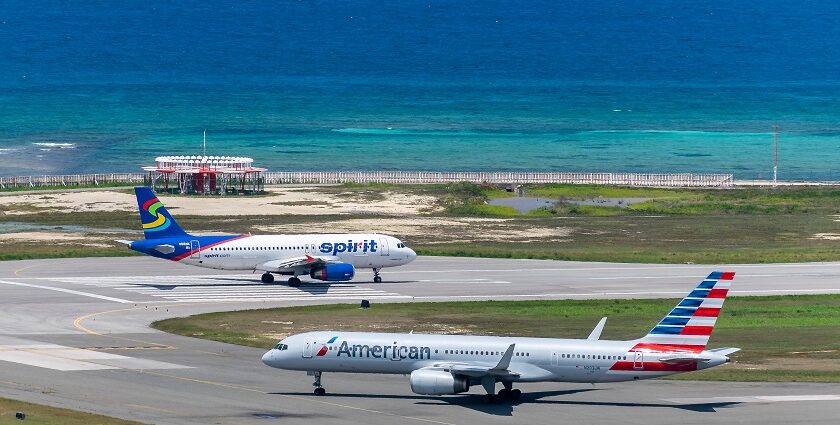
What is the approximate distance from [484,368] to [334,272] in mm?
45465

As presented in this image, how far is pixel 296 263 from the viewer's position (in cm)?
10975

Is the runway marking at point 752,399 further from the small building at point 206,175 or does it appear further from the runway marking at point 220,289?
the small building at point 206,175

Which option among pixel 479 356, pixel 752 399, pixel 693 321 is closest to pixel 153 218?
pixel 479 356

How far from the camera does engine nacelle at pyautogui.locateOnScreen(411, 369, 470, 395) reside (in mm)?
64875

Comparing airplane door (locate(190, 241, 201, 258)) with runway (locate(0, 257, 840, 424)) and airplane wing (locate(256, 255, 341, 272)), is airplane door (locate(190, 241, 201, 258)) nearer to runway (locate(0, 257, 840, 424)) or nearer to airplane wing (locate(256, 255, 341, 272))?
runway (locate(0, 257, 840, 424))

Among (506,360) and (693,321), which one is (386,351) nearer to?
(506,360)

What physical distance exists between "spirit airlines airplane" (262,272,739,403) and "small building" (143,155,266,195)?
110 m

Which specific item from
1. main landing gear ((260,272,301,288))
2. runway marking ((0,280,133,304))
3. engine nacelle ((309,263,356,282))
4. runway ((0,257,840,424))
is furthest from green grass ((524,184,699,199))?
runway marking ((0,280,133,304))

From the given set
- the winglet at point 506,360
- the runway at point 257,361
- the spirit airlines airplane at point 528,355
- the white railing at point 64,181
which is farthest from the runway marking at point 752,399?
the white railing at point 64,181

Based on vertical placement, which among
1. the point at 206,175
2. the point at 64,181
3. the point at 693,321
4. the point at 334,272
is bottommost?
the point at 334,272

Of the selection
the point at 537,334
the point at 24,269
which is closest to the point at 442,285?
the point at 537,334

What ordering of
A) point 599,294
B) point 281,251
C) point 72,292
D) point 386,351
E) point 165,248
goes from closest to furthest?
point 386,351
point 72,292
point 599,294
point 165,248
point 281,251

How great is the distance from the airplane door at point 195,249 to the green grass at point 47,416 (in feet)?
151

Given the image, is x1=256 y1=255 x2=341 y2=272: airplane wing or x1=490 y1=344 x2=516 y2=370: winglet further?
x1=256 y1=255 x2=341 y2=272: airplane wing
